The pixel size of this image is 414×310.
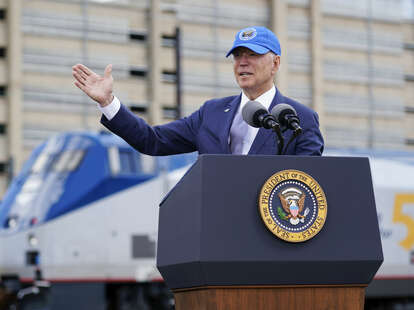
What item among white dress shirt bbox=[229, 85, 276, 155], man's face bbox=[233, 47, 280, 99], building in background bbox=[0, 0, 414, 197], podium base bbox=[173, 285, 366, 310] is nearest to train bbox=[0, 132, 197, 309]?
white dress shirt bbox=[229, 85, 276, 155]

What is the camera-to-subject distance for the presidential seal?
10.9 feet

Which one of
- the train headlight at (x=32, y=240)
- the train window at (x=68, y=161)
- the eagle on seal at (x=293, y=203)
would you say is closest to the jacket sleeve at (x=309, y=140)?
the eagle on seal at (x=293, y=203)

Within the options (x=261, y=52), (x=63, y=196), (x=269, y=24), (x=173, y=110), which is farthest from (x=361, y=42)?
(x=261, y=52)

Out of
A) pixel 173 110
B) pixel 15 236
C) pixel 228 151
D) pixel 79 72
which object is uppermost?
pixel 173 110

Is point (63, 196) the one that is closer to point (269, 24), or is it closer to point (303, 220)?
point (303, 220)

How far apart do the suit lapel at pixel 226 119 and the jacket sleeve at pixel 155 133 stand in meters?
0.20

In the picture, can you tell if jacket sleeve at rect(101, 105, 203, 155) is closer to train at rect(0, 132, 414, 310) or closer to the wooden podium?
the wooden podium

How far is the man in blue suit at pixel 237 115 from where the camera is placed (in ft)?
13.0

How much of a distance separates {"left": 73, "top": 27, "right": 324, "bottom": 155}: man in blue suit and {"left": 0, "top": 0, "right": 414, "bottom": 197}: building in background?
3674 cm

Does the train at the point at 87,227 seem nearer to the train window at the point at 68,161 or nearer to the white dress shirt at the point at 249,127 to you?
the train window at the point at 68,161

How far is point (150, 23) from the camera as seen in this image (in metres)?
44.9

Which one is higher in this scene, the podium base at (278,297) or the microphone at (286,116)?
the microphone at (286,116)

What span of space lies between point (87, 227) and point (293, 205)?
1131 cm

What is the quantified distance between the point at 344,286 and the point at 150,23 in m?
42.2
